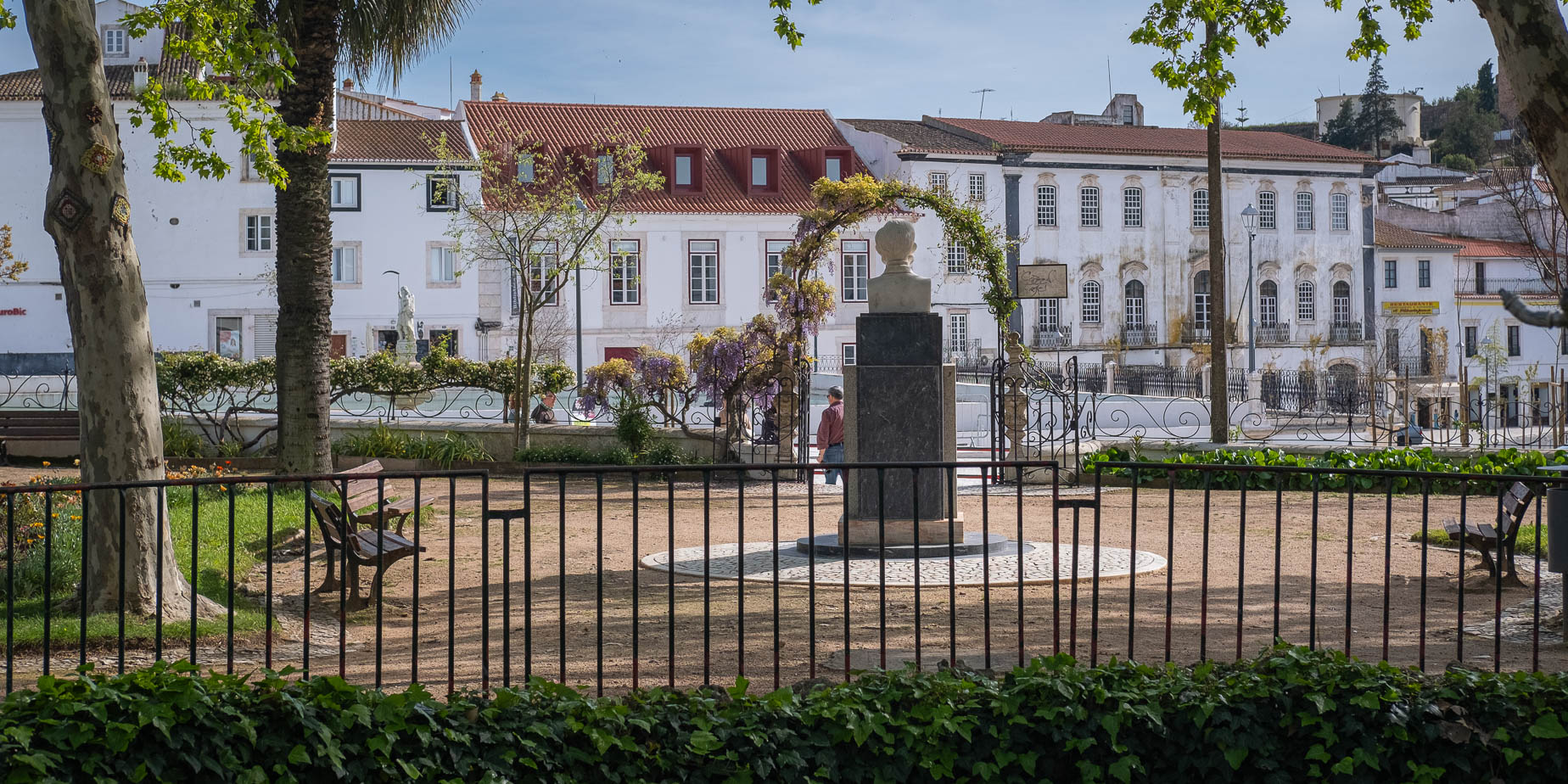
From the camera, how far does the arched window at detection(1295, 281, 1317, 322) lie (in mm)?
55094

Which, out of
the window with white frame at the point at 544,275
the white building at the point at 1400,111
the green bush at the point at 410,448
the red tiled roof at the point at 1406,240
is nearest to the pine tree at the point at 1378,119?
the white building at the point at 1400,111

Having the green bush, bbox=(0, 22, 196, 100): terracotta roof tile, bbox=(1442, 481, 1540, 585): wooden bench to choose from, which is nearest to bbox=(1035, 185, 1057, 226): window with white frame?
bbox=(0, 22, 196, 100): terracotta roof tile

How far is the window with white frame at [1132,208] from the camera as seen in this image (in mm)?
52000

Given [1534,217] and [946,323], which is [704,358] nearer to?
[946,323]

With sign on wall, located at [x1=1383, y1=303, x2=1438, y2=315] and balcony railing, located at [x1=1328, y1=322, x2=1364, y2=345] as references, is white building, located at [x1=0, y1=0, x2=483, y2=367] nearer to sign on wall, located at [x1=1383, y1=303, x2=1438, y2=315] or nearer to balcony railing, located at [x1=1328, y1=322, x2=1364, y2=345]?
balcony railing, located at [x1=1328, y1=322, x2=1364, y2=345]

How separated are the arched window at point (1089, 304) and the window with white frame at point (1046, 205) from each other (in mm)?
2895

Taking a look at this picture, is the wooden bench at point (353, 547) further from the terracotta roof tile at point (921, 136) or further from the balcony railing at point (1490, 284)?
the balcony railing at point (1490, 284)

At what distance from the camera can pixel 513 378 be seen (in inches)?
896

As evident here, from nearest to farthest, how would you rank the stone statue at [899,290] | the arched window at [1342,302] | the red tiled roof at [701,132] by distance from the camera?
the stone statue at [899,290] → the red tiled roof at [701,132] → the arched window at [1342,302]

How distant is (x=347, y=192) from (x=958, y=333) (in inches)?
817

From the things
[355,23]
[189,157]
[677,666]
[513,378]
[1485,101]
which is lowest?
[677,666]

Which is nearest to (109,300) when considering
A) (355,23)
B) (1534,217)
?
(355,23)

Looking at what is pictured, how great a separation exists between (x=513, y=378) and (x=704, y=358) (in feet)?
12.8

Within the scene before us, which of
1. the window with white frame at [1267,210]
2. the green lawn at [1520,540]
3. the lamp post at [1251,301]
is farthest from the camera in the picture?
the window with white frame at [1267,210]
